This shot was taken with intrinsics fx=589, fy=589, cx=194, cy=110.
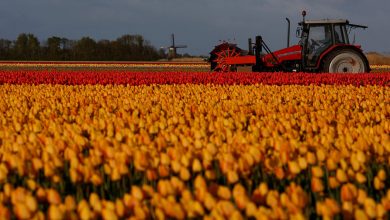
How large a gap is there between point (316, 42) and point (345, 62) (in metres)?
1.18

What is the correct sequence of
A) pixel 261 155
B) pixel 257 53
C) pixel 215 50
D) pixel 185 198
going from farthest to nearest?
pixel 215 50 → pixel 257 53 → pixel 261 155 → pixel 185 198

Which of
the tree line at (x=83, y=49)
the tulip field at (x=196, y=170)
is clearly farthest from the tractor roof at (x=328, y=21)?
the tree line at (x=83, y=49)

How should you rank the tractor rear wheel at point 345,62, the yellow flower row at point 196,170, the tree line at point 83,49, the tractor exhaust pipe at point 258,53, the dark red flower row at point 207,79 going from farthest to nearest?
the tree line at point 83,49
the tractor exhaust pipe at point 258,53
the tractor rear wheel at point 345,62
the dark red flower row at point 207,79
the yellow flower row at point 196,170

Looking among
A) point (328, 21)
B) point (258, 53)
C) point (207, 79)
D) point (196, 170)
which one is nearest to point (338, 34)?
point (328, 21)

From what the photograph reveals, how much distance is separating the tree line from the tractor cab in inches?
2055

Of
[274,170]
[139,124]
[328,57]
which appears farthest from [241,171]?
[328,57]

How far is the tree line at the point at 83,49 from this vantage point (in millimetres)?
69500

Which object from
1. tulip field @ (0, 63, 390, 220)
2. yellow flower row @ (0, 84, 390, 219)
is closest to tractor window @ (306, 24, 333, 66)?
tulip field @ (0, 63, 390, 220)

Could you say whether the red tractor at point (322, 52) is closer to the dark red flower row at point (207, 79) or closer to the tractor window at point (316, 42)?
the tractor window at point (316, 42)

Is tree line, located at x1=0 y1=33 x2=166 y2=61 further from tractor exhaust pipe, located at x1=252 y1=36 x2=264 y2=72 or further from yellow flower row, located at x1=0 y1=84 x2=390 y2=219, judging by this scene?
yellow flower row, located at x1=0 y1=84 x2=390 y2=219

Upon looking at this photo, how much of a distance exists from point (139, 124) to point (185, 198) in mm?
3258

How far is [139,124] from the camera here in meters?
6.53

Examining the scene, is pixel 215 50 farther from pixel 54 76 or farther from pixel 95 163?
pixel 95 163

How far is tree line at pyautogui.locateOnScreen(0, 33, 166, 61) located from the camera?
2736 inches
